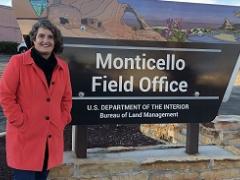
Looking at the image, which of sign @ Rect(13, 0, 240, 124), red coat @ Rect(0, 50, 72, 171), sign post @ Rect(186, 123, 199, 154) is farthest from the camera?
sign post @ Rect(186, 123, 199, 154)

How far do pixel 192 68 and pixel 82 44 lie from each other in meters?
1.15

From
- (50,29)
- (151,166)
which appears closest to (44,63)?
(50,29)

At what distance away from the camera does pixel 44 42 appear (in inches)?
129

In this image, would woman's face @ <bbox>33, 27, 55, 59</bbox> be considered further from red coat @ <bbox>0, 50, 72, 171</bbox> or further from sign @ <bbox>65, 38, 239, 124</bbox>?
sign @ <bbox>65, 38, 239, 124</bbox>

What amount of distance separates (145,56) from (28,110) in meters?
1.49

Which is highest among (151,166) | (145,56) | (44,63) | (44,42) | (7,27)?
(44,42)

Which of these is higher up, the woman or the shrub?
the woman

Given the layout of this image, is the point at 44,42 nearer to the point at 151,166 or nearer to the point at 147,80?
the point at 147,80

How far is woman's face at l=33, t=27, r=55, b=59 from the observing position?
10.8 feet

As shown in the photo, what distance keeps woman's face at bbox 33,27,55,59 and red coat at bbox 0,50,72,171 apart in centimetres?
10

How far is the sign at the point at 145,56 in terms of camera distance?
4.07 meters

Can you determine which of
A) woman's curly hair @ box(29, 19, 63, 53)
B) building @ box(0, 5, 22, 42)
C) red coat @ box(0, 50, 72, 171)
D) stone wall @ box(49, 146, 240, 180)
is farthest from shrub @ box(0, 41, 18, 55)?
red coat @ box(0, 50, 72, 171)

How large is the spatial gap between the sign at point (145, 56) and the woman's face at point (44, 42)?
1.82 ft

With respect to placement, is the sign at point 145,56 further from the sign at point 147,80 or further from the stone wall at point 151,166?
the stone wall at point 151,166
